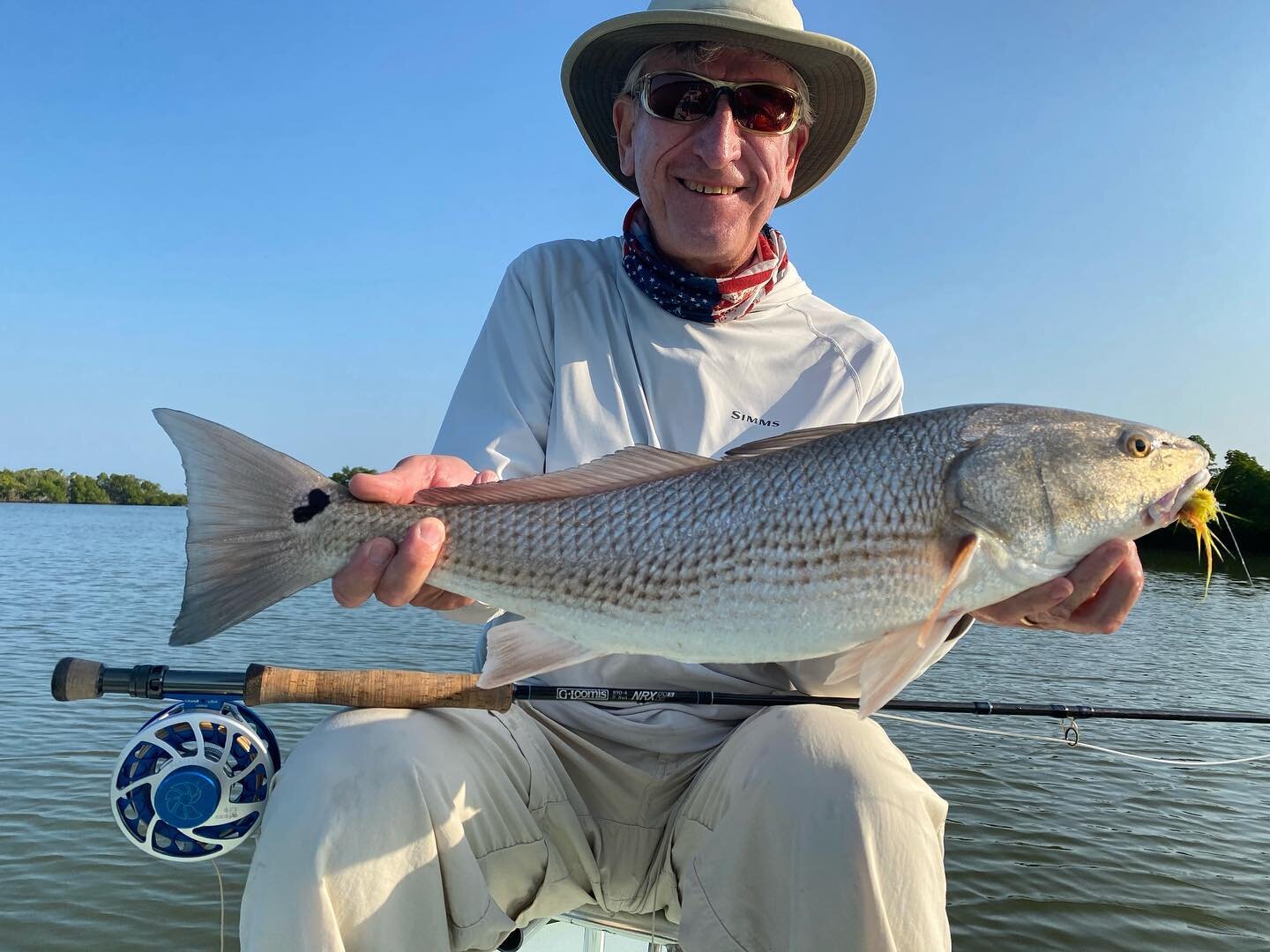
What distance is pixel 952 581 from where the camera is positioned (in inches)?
94.8

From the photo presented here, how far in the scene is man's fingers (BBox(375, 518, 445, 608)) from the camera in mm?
2426

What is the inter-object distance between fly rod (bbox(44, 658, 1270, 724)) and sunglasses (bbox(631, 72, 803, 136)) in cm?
221

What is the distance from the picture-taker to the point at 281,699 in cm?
274

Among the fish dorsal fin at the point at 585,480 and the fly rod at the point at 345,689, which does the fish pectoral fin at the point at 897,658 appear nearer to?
the fly rod at the point at 345,689

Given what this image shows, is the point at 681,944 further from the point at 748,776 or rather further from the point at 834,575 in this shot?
the point at 834,575

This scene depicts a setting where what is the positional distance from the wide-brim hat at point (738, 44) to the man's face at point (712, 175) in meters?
0.11

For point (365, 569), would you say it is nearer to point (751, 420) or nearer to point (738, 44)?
point (751, 420)

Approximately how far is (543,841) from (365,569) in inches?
38.6

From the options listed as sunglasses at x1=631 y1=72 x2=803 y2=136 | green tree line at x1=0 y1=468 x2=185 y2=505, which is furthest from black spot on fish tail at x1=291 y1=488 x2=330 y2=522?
green tree line at x1=0 y1=468 x2=185 y2=505

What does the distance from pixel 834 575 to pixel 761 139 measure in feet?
6.42

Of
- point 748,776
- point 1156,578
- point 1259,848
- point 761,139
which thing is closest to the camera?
point 748,776

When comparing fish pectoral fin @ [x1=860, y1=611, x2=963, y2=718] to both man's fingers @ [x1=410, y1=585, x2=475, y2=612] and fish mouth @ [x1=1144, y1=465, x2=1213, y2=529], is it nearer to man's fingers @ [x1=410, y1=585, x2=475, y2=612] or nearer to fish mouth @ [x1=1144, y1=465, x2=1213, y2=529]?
fish mouth @ [x1=1144, y1=465, x2=1213, y2=529]

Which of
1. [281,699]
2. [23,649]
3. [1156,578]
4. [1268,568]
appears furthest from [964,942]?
[1268,568]

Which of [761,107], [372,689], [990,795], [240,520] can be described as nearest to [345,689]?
[372,689]
